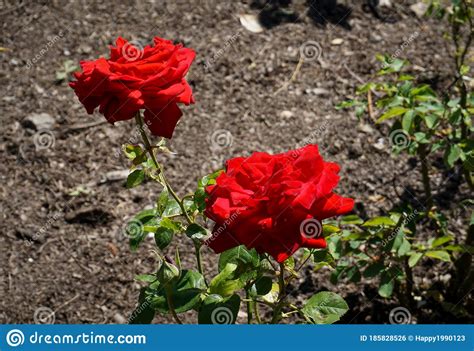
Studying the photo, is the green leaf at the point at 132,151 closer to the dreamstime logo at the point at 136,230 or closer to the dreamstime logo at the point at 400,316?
the dreamstime logo at the point at 136,230

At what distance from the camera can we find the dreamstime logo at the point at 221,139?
3.34 m

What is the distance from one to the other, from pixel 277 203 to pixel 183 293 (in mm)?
391

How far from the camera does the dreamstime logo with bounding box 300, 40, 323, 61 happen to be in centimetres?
377

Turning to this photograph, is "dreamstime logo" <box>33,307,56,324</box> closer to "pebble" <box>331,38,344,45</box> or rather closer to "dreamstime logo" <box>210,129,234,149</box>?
"dreamstime logo" <box>210,129,234,149</box>

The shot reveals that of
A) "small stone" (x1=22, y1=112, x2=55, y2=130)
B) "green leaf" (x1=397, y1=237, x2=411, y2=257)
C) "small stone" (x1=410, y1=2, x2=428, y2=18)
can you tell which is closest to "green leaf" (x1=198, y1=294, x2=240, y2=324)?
"green leaf" (x1=397, y1=237, x2=411, y2=257)

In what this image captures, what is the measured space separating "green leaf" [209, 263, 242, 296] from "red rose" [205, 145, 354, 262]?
0.57 ft

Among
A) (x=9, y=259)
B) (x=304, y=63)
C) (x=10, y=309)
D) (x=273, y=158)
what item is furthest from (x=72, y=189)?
(x=273, y=158)

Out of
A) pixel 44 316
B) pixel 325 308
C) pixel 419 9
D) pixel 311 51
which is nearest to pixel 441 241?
pixel 325 308

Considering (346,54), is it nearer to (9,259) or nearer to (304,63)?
(304,63)

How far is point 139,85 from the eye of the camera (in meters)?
1.59

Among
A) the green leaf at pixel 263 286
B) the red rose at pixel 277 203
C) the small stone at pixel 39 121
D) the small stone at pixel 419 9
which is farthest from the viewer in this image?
the small stone at pixel 419 9
